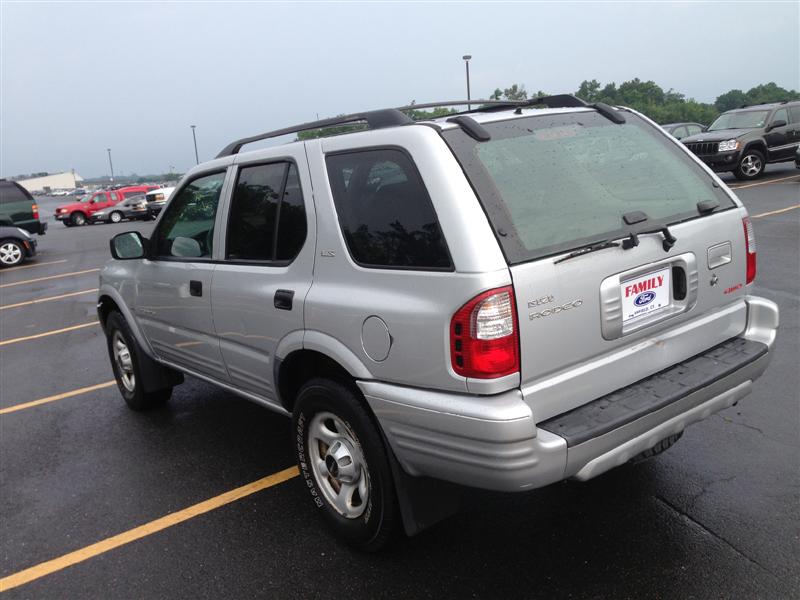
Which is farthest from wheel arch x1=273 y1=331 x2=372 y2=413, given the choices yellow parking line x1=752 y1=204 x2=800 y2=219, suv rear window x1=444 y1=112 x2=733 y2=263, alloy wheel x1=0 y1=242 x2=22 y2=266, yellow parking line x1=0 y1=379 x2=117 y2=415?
alloy wheel x1=0 y1=242 x2=22 y2=266

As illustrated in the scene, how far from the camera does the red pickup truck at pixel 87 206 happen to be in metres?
34.0

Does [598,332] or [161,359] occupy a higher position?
[598,332]

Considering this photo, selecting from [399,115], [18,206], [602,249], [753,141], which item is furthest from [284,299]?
[18,206]

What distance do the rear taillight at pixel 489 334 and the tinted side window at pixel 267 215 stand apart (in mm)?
1076

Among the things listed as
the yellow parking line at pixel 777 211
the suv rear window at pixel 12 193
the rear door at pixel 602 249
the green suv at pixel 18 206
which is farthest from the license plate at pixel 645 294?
the suv rear window at pixel 12 193

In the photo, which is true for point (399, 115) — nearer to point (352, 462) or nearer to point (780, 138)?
point (352, 462)

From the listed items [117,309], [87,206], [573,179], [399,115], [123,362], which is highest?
[399,115]

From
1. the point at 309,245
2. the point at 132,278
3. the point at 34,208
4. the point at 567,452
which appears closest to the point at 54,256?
the point at 34,208

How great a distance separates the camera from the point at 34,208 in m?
20.1

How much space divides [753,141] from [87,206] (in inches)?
1202

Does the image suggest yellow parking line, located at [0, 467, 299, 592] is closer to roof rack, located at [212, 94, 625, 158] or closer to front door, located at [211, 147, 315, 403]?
front door, located at [211, 147, 315, 403]

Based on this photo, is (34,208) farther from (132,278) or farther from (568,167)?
(568,167)

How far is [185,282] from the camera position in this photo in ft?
→ 13.3

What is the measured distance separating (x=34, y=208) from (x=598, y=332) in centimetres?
2127
